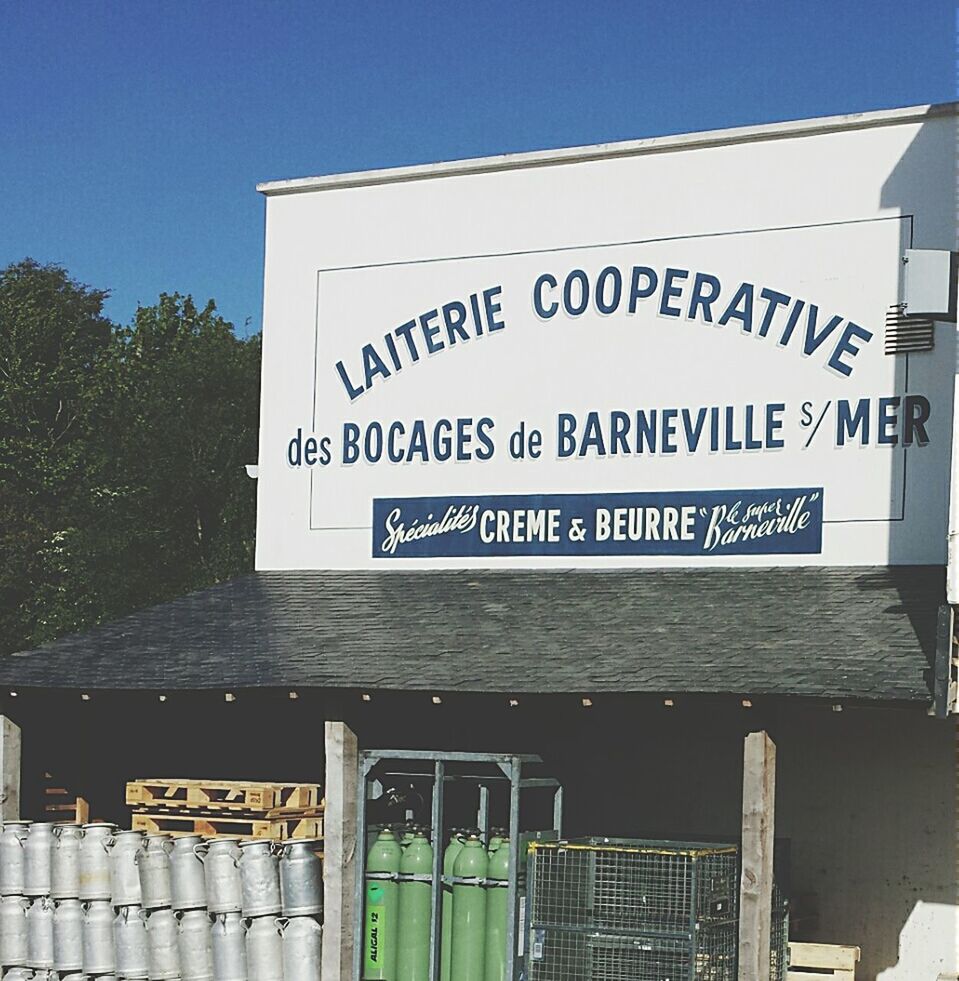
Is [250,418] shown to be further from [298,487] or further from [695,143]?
[695,143]

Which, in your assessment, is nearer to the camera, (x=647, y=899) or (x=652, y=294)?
(x=647, y=899)

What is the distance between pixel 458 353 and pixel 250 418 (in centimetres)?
2447

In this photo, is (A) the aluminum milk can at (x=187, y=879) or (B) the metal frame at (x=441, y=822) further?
(A) the aluminum milk can at (x=187, y=879)

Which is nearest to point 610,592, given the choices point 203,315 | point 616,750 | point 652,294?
point 616,750

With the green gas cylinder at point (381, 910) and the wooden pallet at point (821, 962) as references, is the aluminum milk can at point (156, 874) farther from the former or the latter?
the wooden pallet at point (821, 962)

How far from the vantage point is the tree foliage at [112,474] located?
41500mm

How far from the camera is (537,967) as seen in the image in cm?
1479

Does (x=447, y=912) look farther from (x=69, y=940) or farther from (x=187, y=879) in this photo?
(x=69, y=940)

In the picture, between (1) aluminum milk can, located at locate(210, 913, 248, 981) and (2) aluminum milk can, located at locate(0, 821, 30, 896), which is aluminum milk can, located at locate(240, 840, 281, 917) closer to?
(1) aluminum milk can, located at locate(210, 913, 248, 981)

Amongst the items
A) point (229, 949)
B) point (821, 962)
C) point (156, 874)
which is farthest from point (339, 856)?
point (821, 962)

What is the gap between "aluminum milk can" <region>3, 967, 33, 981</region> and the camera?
17.1m

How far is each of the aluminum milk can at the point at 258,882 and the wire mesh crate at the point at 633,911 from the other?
2558 millimetres

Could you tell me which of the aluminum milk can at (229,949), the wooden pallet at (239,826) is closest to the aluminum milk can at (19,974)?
the wooden pallet at (239,826)

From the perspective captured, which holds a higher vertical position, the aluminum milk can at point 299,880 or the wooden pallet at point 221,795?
the wooden pallet at point 221,795
